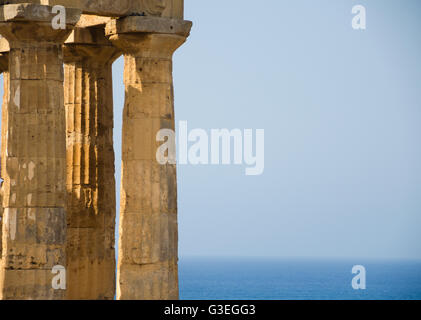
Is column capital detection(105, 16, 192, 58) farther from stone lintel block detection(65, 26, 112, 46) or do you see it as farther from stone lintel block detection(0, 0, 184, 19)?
stone lintel block detection(65, 26, 112, 46)

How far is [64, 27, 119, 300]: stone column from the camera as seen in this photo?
52.4 m

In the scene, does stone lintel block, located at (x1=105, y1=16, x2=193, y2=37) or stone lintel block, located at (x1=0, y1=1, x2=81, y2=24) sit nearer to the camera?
stone lintel block, located at (x1=0, y1=1, x2=81, y2=24)

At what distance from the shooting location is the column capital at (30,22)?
4519 centimetres

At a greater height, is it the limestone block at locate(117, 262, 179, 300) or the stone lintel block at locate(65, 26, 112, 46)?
the stone lintel block at locate(65, 26, 112, 46)

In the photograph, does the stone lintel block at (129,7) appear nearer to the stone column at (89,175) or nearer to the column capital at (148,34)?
the column capital at (148,34)

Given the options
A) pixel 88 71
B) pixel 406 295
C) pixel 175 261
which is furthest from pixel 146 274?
pixel 406 295

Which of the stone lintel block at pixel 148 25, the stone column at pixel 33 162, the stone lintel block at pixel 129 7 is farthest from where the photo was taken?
the stone lintel block at pixel 148 25

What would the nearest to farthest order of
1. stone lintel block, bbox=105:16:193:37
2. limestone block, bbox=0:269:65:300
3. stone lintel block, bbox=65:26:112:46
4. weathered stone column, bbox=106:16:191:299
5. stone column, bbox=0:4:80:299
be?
limestone block, bbox=0:269:65:300, stone column, bbox=0:4:80:299, stone lintel block, bbox=105:16:193:37, weathered stone column, bbox=106:16:191:299, stone lintel block, bbox=65:26:112:46

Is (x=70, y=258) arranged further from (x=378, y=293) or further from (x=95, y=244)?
(x=378, y=293)

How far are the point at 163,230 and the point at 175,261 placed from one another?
1259mm

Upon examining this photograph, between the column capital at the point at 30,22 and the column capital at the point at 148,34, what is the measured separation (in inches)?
92.2

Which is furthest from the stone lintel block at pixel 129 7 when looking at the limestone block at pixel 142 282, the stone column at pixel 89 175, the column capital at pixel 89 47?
the limestone block at pixel 142 282

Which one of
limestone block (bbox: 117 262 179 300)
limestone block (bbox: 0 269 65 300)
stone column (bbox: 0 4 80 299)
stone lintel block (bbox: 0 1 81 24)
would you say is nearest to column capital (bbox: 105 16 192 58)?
stone column (bbox: 0 4 80 299)

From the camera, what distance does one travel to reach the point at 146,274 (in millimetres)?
47781
